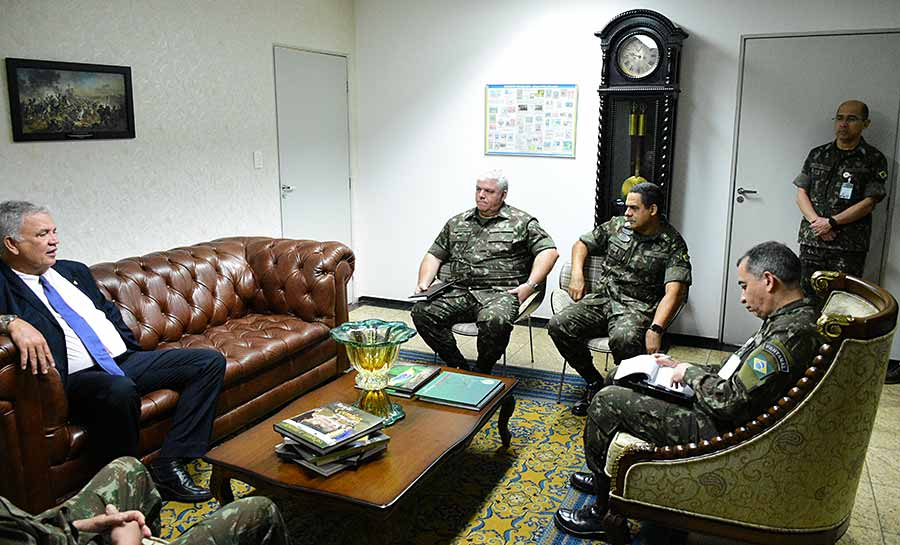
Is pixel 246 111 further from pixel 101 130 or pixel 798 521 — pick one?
pixel 798 521

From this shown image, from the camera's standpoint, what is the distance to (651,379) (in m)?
2.64

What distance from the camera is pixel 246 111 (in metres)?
4.72

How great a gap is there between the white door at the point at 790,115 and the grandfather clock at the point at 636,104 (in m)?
0.47

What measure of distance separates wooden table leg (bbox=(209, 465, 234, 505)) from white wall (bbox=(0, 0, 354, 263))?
1809 mm

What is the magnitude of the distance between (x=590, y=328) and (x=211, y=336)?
6.28 feet

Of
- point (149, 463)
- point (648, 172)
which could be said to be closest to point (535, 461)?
point (149, 463)

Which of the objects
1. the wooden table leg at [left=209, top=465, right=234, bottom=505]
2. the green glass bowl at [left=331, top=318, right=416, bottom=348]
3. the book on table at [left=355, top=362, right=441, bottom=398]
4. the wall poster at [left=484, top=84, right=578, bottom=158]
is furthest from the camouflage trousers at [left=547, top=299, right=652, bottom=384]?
the wooden table leg at [left=209, top=465, right=234, bottom=505]

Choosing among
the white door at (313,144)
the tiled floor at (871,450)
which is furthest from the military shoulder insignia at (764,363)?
the white door at (313,144)

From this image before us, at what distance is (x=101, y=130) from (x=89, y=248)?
619mm

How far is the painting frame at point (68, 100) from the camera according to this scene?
3.41 m

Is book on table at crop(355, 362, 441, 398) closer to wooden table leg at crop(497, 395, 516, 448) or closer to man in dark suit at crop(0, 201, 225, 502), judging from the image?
wooden table leg at crop(497, 395, 516, 448)

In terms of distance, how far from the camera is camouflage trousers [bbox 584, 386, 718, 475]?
7.96 ft

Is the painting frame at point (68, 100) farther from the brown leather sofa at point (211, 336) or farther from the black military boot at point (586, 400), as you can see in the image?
the black military boot at point (586, 400)

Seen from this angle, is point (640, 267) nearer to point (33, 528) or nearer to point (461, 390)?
point (461, 390)
